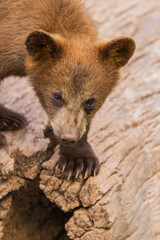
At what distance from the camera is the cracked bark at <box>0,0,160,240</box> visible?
404cm

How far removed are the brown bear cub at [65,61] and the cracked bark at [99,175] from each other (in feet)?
0.66

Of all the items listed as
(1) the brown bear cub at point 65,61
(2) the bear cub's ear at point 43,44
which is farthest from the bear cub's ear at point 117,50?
(2) the bear cub's ear at point 43,44

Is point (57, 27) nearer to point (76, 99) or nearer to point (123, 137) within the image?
point (76, 99)

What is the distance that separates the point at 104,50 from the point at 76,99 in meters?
0.59

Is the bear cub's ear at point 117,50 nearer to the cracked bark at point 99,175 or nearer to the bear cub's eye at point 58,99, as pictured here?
the bear cub's eye at point 58,99

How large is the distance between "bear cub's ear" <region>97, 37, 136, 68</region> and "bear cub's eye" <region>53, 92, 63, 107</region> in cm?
59

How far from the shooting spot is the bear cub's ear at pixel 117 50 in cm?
402

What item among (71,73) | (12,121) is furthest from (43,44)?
(12,121)

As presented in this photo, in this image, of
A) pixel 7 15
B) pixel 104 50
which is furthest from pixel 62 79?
pixel 7 15

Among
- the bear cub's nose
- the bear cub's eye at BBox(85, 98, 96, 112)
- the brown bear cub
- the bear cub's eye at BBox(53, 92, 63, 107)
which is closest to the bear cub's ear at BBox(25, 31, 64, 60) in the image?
the brown bear cub

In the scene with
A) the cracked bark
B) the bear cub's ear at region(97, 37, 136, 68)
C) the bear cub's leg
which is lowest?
the cracked bark

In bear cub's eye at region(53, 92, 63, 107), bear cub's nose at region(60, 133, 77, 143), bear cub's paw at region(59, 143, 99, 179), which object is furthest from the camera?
bear cub's paw at region(59, 143, 99, 179)

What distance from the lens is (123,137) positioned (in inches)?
188

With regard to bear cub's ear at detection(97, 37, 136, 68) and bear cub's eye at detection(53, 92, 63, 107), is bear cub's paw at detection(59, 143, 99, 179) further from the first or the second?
bear cub's ear at detection(97, 37, 136, 68)
